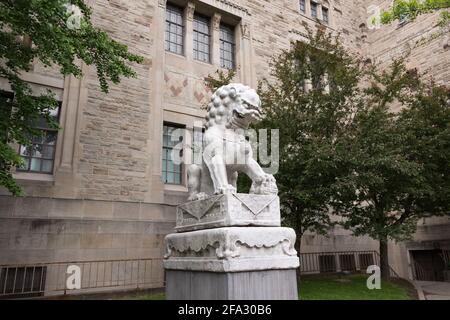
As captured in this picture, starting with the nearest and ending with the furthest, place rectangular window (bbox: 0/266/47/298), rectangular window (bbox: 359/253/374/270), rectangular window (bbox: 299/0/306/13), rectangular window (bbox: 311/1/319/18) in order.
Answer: rectangular window (bbox: 0/266/47/298) < rectangular window (bbox: 359/253/374/270) < rectangular window (bbox: 299/0/306/13) < rectangular window (bbox: 311/1/319/18)

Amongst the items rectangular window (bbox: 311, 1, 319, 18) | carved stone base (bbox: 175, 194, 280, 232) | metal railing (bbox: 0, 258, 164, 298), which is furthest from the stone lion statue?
rectangular window (bbox: 311, 1, 319, 18)

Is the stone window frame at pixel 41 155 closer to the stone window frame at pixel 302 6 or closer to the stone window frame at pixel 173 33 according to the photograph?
the stone window frame at pixel 173 33

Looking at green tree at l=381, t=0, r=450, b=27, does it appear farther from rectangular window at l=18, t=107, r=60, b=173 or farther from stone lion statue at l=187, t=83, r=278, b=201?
rectangular window at l=18, t=107, r=60, b=173

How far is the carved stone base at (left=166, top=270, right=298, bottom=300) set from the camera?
3633 millimetres

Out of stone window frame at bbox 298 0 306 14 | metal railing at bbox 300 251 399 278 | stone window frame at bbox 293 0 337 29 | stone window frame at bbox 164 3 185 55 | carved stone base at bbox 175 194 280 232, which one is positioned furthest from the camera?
stone window frame at bbox 298 0 306 14

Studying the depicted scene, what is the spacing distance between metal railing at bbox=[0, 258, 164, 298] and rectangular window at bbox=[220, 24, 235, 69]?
9.32m

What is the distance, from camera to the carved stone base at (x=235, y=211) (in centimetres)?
395

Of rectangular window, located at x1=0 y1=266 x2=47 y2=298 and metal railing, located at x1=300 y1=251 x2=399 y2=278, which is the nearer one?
rectangular window, located at x1=0 y1=266 x2=47 y2=298

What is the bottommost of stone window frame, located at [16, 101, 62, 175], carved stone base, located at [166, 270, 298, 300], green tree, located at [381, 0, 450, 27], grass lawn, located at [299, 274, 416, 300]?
grass lawn, located at [299, 274, 416, 300]

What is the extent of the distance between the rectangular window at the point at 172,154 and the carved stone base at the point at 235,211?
8525 millimetres

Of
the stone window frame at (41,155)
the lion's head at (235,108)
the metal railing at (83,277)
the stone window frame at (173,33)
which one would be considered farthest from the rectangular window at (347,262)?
the lion's head at (235,108)

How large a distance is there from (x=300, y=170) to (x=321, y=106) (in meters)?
2.21

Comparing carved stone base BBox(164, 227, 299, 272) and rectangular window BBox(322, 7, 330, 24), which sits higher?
rectangular window BBox(322, 7, 330, 24)

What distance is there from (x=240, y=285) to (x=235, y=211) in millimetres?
812
